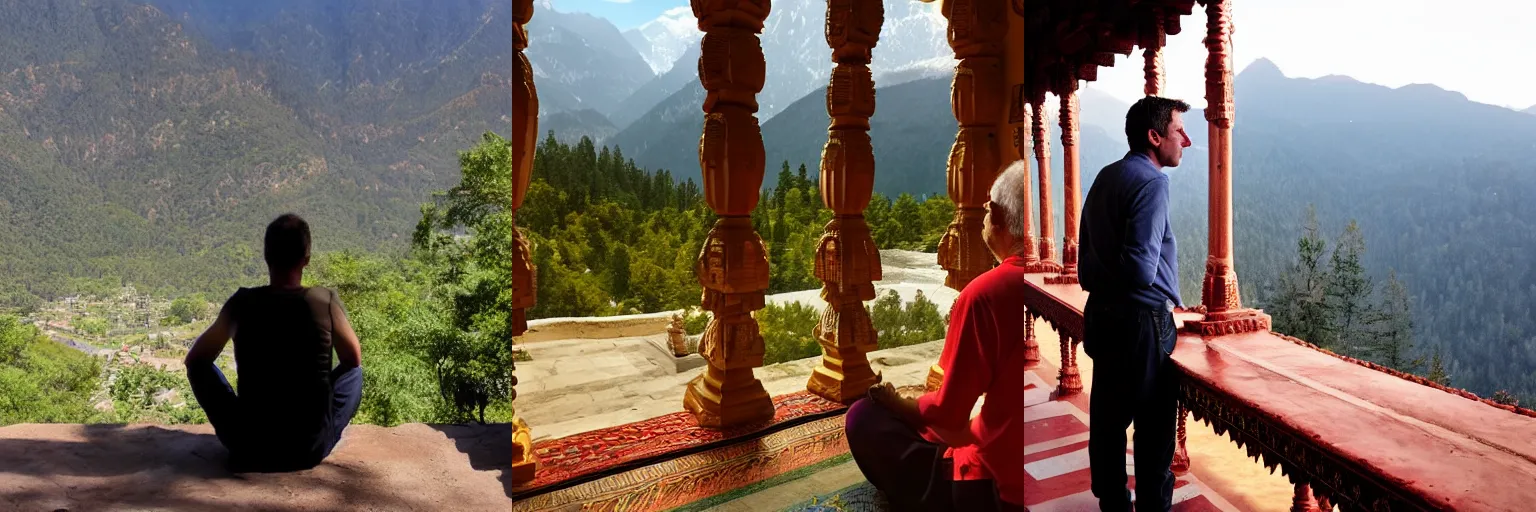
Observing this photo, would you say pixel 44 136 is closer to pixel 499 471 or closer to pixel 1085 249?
pixel 499 471

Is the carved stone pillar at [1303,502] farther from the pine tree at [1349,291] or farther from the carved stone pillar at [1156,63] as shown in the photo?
the carved stone pillar at [1156,63]

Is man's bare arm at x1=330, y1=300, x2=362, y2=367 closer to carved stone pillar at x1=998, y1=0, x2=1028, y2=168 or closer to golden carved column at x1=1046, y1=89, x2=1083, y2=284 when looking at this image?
carved stone pillar at x1=998, y1=0, x2=1028, y2=168

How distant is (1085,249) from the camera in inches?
59.7

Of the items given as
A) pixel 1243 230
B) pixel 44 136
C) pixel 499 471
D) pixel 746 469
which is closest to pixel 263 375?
pixel 499 471

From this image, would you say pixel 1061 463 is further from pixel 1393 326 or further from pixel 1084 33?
pixel 1084 33

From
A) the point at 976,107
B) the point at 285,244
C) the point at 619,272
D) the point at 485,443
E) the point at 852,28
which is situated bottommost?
the point at 485,443

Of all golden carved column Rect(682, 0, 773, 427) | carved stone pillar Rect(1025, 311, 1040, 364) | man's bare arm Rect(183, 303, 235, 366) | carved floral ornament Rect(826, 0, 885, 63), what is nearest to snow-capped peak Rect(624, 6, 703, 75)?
golden carved column Rect(682, 0, 773, 427)

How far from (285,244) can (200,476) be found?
3.06 feet

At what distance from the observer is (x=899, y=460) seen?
145 centimetres

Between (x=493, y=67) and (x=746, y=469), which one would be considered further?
(x=493, y=67)

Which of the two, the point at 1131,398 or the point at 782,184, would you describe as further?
the point at 782,184

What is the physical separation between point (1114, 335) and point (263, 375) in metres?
2.74

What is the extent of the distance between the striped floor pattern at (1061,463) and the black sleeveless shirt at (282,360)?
2439 millimetres

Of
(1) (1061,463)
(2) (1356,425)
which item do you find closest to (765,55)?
(1) (1061,463)
